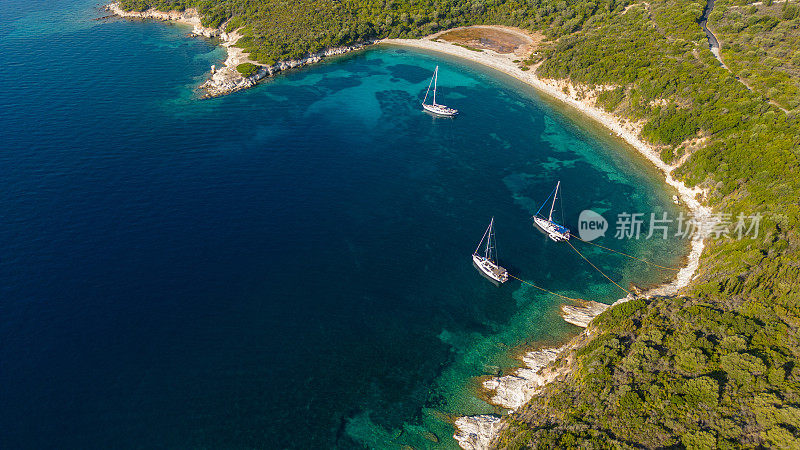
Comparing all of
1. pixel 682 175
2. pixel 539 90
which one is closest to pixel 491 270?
pixel 682 175

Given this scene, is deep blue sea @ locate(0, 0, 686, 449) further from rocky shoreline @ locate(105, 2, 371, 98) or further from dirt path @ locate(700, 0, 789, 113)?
dirt path @ locate(700, 0, 789, 113)

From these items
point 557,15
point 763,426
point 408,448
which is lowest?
point 408,448

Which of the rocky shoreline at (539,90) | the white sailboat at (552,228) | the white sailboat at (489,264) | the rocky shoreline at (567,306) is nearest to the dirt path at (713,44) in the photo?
the rocky shoreline at (567,306)

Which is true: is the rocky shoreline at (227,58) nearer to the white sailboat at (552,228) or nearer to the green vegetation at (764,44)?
the white sailboat at (552,228)

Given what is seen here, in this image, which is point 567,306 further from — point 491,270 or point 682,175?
point 682,175

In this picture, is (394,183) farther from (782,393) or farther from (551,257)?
(782,393)

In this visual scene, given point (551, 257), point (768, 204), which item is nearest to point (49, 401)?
point (551, 257)

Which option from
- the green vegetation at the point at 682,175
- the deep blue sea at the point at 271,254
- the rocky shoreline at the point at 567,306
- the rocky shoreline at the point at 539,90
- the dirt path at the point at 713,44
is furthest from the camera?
the dirt path at the point at 713,44
